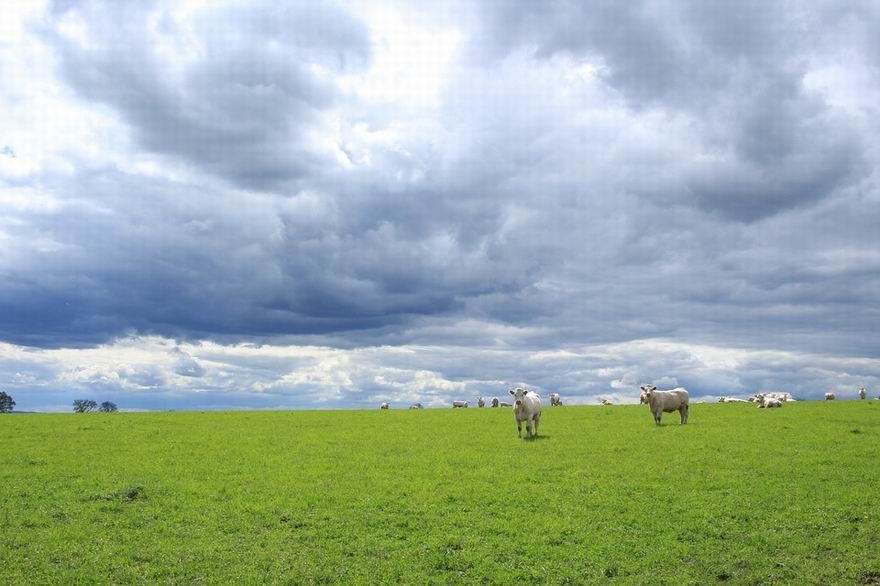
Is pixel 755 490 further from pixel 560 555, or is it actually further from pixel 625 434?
pixel 625 434

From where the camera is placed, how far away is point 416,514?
2023 centimetres

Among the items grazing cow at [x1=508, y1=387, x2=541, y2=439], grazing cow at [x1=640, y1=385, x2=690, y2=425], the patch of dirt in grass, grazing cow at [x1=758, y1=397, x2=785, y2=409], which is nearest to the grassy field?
the patch of dirt in grass

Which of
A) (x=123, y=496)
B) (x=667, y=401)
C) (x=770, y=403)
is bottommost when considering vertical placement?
(x=123, y=496)

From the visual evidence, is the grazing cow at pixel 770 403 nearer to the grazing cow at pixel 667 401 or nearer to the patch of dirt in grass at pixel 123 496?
the grazing cow at pixel 667 401

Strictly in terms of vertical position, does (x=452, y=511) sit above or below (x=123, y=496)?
below

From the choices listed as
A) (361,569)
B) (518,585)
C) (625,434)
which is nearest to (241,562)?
(361,569)

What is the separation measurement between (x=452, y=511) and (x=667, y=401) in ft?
93.9


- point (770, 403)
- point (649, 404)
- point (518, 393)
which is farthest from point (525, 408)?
point (770, 403)

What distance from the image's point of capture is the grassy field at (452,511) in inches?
639

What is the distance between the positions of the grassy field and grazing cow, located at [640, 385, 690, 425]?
26.0 ft

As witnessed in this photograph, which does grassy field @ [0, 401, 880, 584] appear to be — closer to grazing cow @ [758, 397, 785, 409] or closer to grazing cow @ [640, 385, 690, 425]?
grazing cow @ [640, 385, 690, 425]

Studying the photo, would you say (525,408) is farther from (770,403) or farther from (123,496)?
(770,403)

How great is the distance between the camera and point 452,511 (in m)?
20.6

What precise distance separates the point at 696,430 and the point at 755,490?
17310 mm
